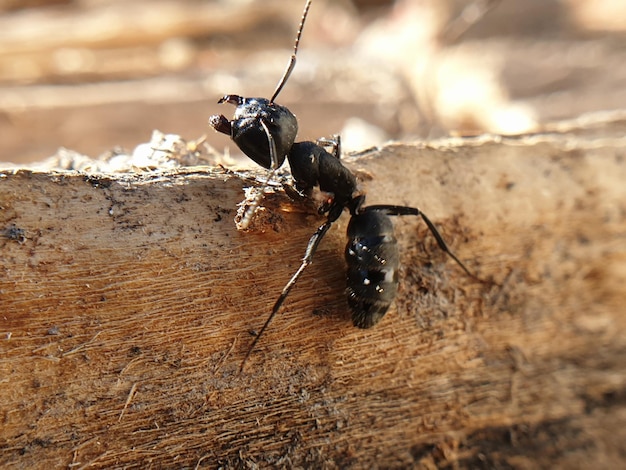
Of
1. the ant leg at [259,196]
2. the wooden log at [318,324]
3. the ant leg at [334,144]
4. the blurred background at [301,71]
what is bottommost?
the wooden log at [318,324]

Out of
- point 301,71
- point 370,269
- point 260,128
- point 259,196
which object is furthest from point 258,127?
point 301,71

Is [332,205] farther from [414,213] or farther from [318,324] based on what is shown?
[318,324]

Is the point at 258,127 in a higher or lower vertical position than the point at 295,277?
higher

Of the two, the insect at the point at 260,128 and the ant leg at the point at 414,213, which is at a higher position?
the insect at the point at 260,128

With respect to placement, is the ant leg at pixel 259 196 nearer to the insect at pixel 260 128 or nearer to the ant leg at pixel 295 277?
the insect at pixel 260 128

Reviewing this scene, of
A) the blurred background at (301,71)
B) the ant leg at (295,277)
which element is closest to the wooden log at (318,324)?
the ant leg at (295,277)

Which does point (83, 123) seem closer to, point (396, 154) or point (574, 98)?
point (396, 154)

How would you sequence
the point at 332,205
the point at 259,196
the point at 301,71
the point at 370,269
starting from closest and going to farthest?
1. the point at 259,196
2. the point at 370,269
3. the point at 332,205
4. the point at 301,71

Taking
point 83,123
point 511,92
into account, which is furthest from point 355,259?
point 511,92
